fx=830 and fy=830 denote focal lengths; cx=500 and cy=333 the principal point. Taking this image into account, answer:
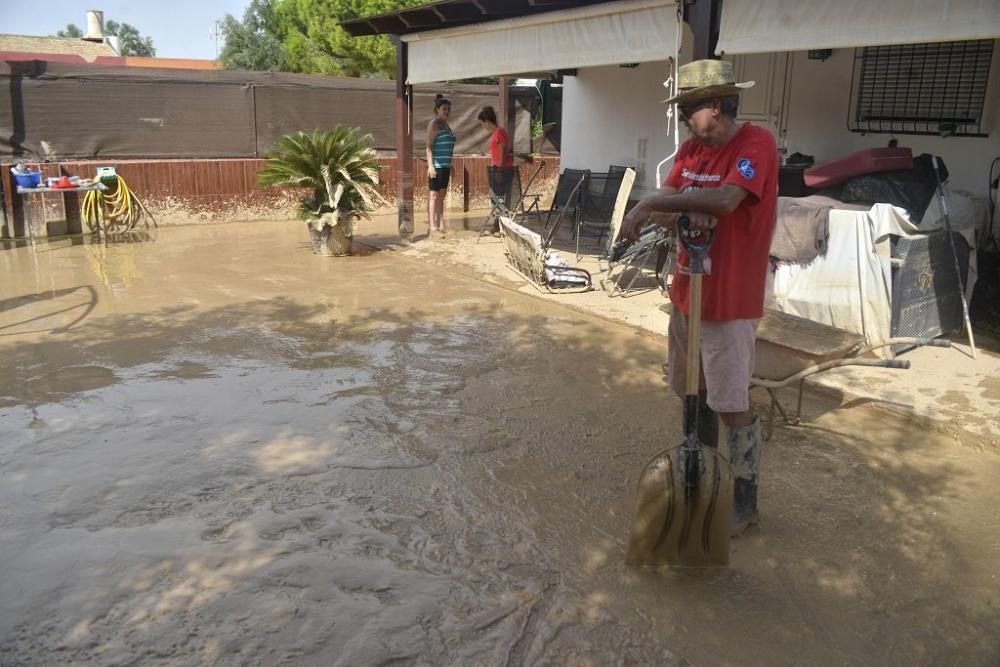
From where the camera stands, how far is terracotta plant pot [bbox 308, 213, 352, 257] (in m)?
9.87

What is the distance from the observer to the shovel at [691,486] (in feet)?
10.1

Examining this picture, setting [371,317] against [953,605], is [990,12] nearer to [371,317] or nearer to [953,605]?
[953,605]

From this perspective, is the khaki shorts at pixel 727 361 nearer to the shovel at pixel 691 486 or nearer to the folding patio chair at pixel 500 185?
the shovel at pixel 691 486

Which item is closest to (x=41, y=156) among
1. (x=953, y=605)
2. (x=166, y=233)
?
(x=166, y=233)

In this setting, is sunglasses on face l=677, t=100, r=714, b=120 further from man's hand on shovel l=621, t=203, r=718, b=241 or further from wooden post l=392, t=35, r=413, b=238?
wooden post l=392, t=35, r=413, b=238

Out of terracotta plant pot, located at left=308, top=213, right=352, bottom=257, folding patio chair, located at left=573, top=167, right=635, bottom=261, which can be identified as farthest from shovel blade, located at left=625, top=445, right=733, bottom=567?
terracotta plant pot, located at left=308, top=213, right=352, bottom=257

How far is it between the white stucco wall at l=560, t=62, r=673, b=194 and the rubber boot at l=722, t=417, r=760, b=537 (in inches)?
325

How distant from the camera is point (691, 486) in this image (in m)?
3.09

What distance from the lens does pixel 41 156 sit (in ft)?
39.1

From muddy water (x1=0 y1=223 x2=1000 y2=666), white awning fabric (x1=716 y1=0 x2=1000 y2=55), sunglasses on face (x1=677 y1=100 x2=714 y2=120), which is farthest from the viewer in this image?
white awning fabric (x1=716 y1=0 x2=1000 y2=55)

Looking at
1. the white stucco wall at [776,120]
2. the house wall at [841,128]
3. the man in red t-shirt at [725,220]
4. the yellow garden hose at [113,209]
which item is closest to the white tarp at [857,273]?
the house wall at [841,128]

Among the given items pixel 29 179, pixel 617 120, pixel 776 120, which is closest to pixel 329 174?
pixel 29 179

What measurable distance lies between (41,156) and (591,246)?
7.97 m

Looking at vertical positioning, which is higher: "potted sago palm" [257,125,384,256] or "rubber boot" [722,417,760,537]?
"potted sago palm" [257,125,384,256]
